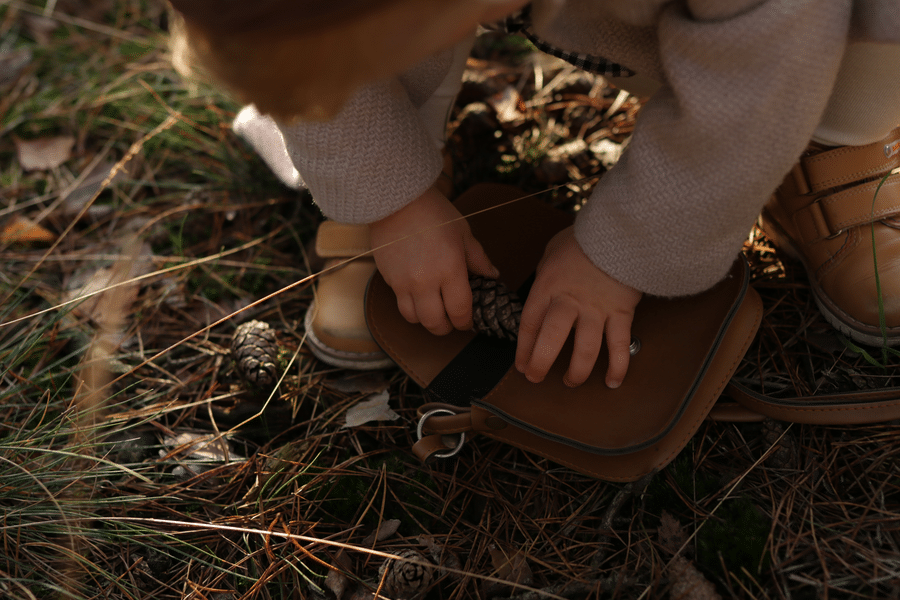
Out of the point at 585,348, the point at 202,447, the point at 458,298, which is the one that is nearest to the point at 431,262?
the point at 458,298

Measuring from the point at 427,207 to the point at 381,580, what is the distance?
29.2 inches

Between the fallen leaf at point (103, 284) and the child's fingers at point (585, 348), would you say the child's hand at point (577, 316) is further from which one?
the fallen leaf at point (103, 284)

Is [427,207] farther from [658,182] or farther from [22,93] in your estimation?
[22,93]

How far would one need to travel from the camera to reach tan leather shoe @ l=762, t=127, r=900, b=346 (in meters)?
1.20

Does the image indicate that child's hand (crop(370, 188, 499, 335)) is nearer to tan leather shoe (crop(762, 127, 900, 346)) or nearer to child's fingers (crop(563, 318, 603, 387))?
child's fingers (crop(563, 318, 603, 387))

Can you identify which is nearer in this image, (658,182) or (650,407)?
(658,182)

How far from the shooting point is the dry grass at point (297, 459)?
107cm

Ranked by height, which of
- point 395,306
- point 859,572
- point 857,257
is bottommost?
point 859,572

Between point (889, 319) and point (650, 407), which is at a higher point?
point (889, 319)

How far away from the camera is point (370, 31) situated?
2.21 feet

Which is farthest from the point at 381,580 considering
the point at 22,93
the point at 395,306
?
the point at 22,93

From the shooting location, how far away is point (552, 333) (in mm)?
1129

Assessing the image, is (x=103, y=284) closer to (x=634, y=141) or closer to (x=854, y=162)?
(x=634, y=141)

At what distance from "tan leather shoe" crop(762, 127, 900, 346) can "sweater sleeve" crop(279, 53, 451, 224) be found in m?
0.85
